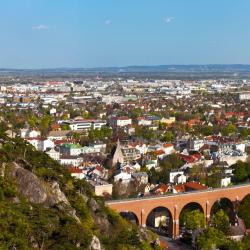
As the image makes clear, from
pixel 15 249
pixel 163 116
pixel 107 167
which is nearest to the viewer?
pixel 15 249

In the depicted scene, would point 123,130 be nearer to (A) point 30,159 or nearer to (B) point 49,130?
(B) point 49,130

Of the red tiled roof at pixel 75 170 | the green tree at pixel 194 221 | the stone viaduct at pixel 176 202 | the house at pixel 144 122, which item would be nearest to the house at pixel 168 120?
the house at pixel 144 122

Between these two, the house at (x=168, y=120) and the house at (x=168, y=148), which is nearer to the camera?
the house at (x=168, y=148)

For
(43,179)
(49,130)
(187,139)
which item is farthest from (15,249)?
(49,130)

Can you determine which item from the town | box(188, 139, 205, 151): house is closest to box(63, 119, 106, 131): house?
the town

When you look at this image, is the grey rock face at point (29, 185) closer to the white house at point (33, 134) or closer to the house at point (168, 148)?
the house at point (168, 148)

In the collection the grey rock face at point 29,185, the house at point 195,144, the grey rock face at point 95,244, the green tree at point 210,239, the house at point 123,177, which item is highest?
the grey rock face at point 29,185
